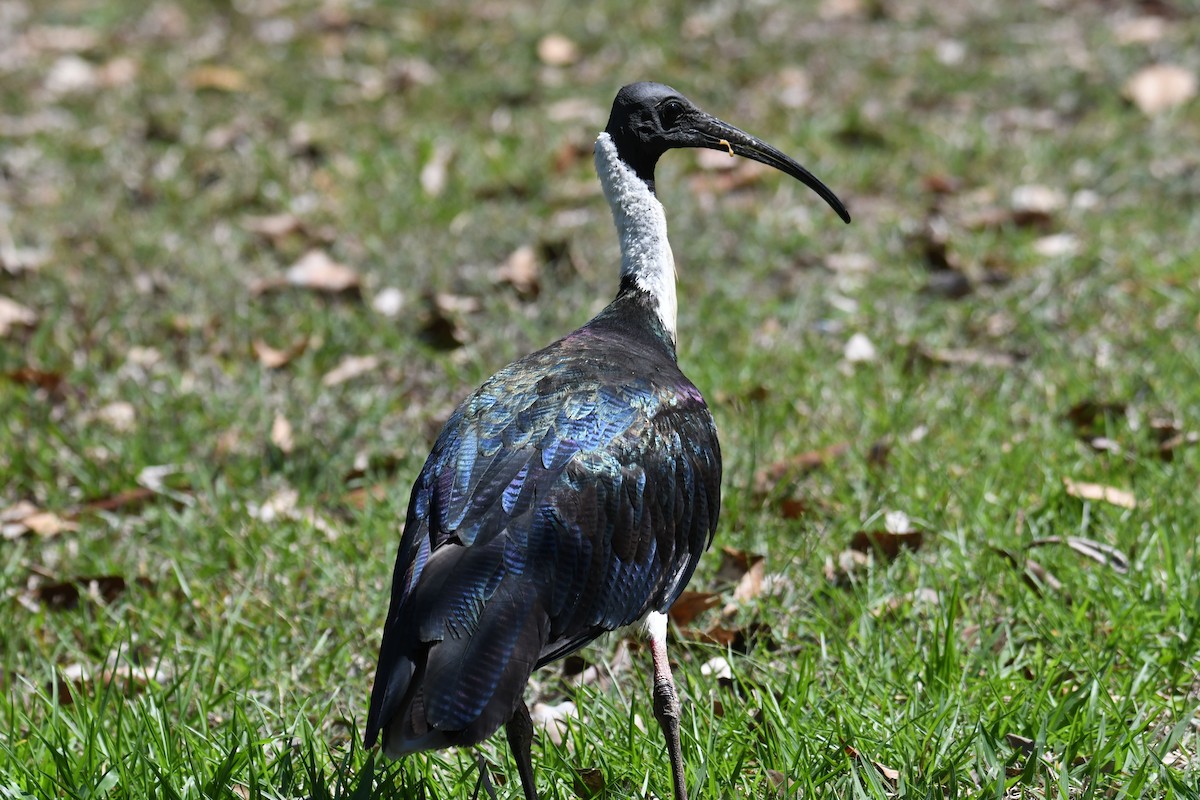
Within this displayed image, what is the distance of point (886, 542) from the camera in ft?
12.5

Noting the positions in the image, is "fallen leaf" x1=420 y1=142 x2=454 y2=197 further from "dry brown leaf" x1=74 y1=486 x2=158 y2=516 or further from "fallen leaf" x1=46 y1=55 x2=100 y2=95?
"dry brown leaf" x1=74 y1=486 x2=158 y2=516

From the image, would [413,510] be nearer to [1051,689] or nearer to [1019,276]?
[1051,689]

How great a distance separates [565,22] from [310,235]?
106 inches

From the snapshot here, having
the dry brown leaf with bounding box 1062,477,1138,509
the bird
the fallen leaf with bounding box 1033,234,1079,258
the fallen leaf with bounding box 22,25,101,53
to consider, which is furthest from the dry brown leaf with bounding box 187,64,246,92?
the dry brown leaf with bounding box 1062,477,1138,509

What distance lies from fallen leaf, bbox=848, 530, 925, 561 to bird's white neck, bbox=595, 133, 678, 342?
753 millimetres

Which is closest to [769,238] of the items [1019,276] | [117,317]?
[1019,276]

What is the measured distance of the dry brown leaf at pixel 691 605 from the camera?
3641 millimetres

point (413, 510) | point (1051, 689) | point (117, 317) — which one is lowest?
point (117, 317)

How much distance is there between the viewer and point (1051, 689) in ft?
10.7

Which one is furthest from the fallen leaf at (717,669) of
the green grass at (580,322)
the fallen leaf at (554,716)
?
the fallen leaf at (554,716)

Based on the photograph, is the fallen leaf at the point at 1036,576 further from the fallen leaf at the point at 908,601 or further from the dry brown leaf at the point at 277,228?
the dry brown leaf at the point at 277,228

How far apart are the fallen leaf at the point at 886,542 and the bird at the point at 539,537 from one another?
77 centimetres

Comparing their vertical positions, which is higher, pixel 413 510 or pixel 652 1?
pixel 413 510

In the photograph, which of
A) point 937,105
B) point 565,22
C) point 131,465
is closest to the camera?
point 131,465
